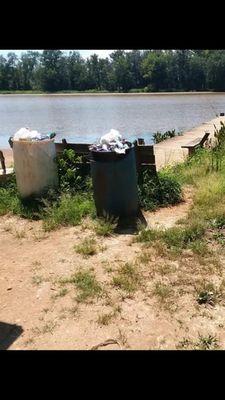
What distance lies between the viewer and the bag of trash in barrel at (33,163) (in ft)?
26.3

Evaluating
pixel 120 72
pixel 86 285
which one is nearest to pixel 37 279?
pixel 86 285

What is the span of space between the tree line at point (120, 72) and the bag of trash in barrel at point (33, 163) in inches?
3850

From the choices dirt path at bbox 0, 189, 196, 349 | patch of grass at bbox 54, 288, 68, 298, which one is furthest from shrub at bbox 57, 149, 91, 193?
patch of grass at bbox 54, 288, 68, 298

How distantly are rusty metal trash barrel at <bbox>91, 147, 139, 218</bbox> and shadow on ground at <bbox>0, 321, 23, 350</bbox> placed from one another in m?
2.98

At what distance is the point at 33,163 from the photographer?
26.4ft

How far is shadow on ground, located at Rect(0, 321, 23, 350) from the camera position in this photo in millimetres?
4090

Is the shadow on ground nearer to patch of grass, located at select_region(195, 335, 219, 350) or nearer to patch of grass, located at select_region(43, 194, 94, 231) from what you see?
patch of grass, located at select_region(195, 335, 219, 350)

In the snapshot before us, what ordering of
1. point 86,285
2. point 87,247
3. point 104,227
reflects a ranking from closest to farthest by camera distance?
point 86,285 → point 87,247 → point 104,227

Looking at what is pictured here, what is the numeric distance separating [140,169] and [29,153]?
200 centimetres

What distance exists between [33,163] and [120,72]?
4702 inches

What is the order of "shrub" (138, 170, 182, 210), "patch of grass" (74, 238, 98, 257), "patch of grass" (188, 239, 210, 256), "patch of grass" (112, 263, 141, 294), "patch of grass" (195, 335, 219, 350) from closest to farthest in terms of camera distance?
"patch of grass" (195, 335, 219, 350), "patch of grass" (112, 263, 141, 294), "patch of grass" (188, 239, 210, 256), "patch of grass" (74, 238, 98, 257), "shrub" (138, 170, 182, 210)

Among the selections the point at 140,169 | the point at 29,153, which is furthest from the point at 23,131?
the point at 140,169

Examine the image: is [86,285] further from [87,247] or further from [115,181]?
[115,181]
